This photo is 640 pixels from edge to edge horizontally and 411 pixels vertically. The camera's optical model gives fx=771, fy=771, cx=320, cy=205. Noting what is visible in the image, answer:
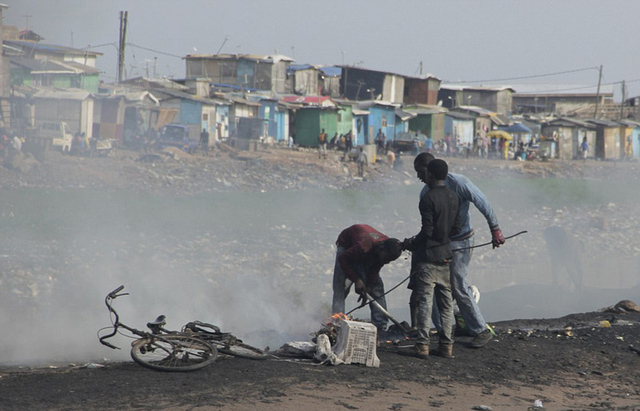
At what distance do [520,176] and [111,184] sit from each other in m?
21.4

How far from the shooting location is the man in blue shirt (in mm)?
6660

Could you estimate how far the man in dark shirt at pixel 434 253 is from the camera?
6.32 meters

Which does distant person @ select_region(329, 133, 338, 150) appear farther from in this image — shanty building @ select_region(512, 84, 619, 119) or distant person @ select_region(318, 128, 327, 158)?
shanty building @ select_region(512, 84, 619, 119)

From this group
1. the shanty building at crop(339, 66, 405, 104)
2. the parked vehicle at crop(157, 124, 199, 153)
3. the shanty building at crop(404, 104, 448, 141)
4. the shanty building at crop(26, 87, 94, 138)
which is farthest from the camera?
the shanty building at crop(339, 66, 405, 104)

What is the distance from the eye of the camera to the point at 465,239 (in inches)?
266

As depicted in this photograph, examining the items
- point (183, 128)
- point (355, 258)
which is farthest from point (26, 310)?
point (183, 128)

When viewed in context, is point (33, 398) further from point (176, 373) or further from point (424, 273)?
point (424, 273)

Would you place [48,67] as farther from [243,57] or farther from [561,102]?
[561,102]

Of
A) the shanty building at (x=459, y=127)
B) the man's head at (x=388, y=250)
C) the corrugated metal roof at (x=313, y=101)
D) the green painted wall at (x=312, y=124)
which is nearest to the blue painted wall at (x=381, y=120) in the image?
the shanty building at (x=459, y=127)

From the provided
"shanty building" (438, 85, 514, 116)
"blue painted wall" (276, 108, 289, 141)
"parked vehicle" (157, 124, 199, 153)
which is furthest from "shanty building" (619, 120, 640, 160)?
"parked vehicle" (157, 124, 199, 153)

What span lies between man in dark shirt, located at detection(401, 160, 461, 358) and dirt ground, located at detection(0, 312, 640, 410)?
24cm

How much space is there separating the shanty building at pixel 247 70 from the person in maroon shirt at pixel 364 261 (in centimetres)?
3988

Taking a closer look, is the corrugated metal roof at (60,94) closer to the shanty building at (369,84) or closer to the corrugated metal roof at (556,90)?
Result: the shanty building at (369,84)

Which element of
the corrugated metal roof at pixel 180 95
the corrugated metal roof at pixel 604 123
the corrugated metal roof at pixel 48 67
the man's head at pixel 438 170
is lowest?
the man's head at pixel 438 170
